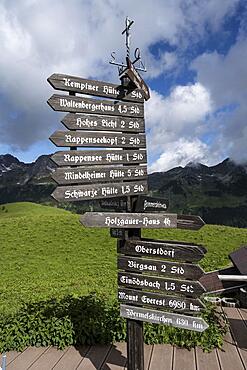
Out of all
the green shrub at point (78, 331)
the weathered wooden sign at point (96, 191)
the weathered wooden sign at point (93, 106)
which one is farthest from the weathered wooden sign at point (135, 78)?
the green shrub at point (78, 331)

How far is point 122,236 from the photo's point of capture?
18.7 feet

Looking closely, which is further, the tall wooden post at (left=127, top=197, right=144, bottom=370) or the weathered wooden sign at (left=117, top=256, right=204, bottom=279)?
the tall wooden post at (left=127, top=197, right=144, bottom=370)

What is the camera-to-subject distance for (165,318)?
207 inches

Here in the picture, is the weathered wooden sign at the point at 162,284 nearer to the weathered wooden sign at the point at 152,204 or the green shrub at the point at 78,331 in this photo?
the weathered wooden sign at the point at 152,204

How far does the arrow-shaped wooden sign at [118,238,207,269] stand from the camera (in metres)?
5.18

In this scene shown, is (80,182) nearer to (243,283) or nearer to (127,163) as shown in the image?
(127,163)

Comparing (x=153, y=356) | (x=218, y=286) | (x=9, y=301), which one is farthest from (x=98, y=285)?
(x=153, y=356)

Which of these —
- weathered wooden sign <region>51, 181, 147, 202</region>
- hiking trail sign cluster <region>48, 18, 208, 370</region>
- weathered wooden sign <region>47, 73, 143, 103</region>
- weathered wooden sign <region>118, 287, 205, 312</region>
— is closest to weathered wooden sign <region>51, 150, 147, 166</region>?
hiking trail sign cluster <region>48, 18, 208, 370</region>

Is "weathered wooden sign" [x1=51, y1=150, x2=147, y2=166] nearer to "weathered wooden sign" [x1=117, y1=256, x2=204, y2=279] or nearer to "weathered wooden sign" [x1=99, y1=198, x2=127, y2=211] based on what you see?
"weathered wooden sign" [x1=99, y1=198, x2=127, y2=211]

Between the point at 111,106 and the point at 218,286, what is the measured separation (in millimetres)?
5451

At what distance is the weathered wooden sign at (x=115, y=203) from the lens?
5819mm

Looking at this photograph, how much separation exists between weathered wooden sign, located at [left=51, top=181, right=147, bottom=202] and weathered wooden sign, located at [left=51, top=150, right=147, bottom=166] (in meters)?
0.33

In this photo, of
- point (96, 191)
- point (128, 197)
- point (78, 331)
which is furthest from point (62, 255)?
point (96, 191)

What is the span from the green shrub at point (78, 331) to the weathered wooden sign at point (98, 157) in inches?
141
